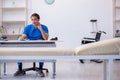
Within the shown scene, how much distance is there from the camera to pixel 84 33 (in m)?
6.57

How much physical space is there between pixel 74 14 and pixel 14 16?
5.42ft

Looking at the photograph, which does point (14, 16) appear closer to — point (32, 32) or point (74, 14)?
point (74, 14)

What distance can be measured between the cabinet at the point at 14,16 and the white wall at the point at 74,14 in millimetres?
223

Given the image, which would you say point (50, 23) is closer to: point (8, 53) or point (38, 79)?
point (38, 79)

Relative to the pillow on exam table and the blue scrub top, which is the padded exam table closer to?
the pillow on exam table

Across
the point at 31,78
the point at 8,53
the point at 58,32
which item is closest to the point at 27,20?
the point at 58,32

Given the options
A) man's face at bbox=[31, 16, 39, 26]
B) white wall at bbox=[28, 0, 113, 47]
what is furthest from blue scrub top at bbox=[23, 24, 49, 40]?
white wall at bbox=[28, 0, 113, 47]

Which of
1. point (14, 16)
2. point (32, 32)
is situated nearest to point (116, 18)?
point (14, 16)

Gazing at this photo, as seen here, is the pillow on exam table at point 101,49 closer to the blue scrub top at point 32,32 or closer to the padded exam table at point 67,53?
the padded exam table at point 67,53

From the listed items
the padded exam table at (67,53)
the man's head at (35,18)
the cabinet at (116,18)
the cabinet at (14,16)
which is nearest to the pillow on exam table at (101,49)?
the padded exam table at (67,53)

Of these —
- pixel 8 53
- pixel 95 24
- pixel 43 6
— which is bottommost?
pixel 8 53

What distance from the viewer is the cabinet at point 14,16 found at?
20.9ft

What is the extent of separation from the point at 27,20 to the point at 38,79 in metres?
2.97

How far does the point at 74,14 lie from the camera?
6.54 meters
